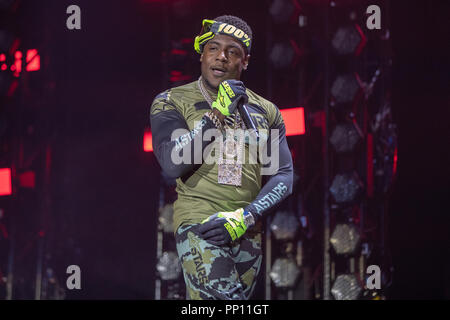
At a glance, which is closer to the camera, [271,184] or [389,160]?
[271,184]

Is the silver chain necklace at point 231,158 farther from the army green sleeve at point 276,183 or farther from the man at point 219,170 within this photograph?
the army green sleeve at point 276,183

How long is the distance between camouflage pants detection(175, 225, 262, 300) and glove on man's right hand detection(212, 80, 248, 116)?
503mm

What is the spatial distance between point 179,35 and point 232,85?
3.03 metres

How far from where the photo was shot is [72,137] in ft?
19.9

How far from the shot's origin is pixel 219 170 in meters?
2.74

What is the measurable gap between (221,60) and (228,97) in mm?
367

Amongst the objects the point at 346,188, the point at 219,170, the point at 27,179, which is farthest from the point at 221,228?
the point at 27,179

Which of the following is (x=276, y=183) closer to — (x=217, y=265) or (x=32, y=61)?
(x=217, y=265)

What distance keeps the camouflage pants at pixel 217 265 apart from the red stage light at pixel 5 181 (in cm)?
356

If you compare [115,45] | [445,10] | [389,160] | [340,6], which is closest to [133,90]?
[115,45]

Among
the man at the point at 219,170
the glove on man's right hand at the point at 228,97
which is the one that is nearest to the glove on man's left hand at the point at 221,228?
the man at the point at 219,170

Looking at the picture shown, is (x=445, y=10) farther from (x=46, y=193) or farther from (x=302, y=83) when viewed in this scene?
(x=46, y=193)

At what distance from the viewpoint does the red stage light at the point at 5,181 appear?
5.84 m
